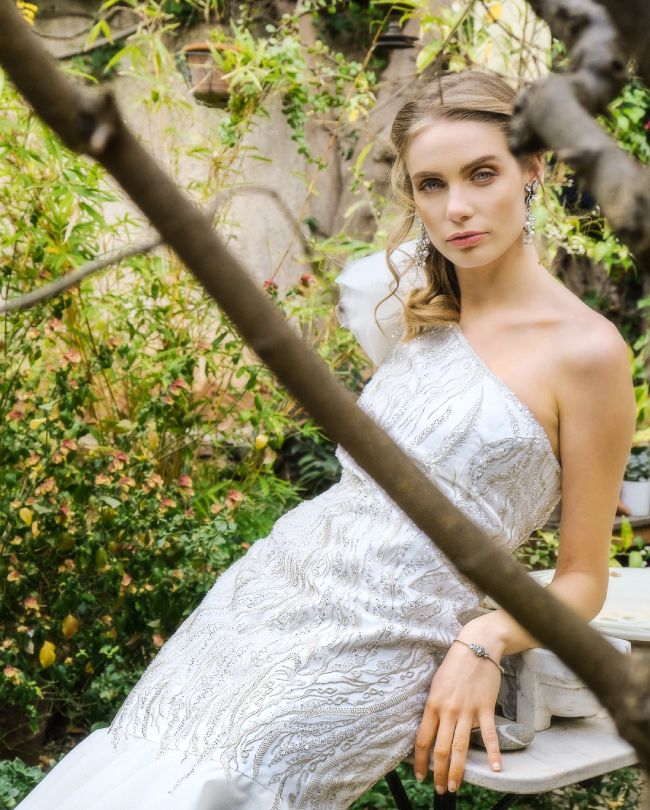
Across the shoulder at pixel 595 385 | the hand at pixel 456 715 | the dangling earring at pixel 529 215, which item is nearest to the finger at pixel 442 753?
the hand at pixel 456 715

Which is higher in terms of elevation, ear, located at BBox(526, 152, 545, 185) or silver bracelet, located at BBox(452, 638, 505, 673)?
ear, located at BBox(526, 152, 545, 185)

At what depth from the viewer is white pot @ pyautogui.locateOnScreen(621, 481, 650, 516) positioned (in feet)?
14.9

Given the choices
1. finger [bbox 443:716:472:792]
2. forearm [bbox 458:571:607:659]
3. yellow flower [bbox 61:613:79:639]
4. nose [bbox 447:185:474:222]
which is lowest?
A: finger [bbox 443:716:472:792]

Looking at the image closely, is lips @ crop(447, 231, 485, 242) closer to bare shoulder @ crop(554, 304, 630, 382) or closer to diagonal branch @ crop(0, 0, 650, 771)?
bare shoulder @ crop(554, 304, 630, 382)

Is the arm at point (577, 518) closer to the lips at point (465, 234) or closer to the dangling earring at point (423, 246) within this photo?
the lips at point (465, 234)

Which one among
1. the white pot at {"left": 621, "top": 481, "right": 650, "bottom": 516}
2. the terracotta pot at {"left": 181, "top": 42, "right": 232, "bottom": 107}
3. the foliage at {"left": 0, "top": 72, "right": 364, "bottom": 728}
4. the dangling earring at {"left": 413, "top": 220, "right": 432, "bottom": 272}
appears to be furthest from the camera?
the white pot at {"left": 621, "top": 481, "right": 650, "bottom": 516}

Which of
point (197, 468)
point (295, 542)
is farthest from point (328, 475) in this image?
point (295, 542)

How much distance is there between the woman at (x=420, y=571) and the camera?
1.71 meters

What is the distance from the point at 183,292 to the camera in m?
3.66

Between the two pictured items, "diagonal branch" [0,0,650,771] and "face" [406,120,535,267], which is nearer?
"diagonal branch" [0,0,650,771]

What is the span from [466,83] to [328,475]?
2.67m

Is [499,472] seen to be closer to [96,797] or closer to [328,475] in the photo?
[96,797]

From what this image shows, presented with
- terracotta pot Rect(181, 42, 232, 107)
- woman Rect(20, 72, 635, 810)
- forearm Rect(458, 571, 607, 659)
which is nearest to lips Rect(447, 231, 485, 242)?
woman Rect(20, 72, 635, 810)

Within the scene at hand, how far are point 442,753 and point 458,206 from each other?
0.94 m
